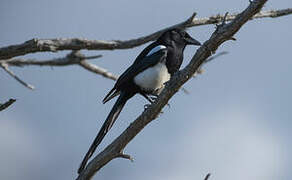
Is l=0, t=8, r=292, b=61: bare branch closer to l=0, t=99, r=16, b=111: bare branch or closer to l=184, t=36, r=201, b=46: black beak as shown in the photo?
l=184, t=36, r=201, b=46: black beak

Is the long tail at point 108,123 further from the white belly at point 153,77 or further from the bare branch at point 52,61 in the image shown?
the bare branch at point 52,61

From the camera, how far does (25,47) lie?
5.43 metres

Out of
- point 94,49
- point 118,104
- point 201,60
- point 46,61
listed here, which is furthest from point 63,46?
point 201,60

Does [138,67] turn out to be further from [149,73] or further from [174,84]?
[174,84]

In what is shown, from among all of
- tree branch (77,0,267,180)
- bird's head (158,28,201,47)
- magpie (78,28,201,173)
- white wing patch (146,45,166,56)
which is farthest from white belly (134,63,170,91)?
tree branch (77,0,267,180)

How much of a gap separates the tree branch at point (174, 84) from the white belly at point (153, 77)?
1.65 meters

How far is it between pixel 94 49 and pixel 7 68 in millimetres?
988

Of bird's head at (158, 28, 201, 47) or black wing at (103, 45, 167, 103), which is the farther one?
bird's head at (158, 28, 201, 47)

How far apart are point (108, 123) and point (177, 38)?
1.48 metres

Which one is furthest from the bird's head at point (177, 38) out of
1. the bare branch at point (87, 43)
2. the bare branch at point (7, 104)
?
the bare branch at point (7, 104)

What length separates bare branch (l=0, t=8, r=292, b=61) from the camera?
5.43m

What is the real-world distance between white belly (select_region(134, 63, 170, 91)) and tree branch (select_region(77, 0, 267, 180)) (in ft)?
5.40

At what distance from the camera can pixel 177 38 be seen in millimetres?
6855

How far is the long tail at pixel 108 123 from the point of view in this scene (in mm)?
5299
